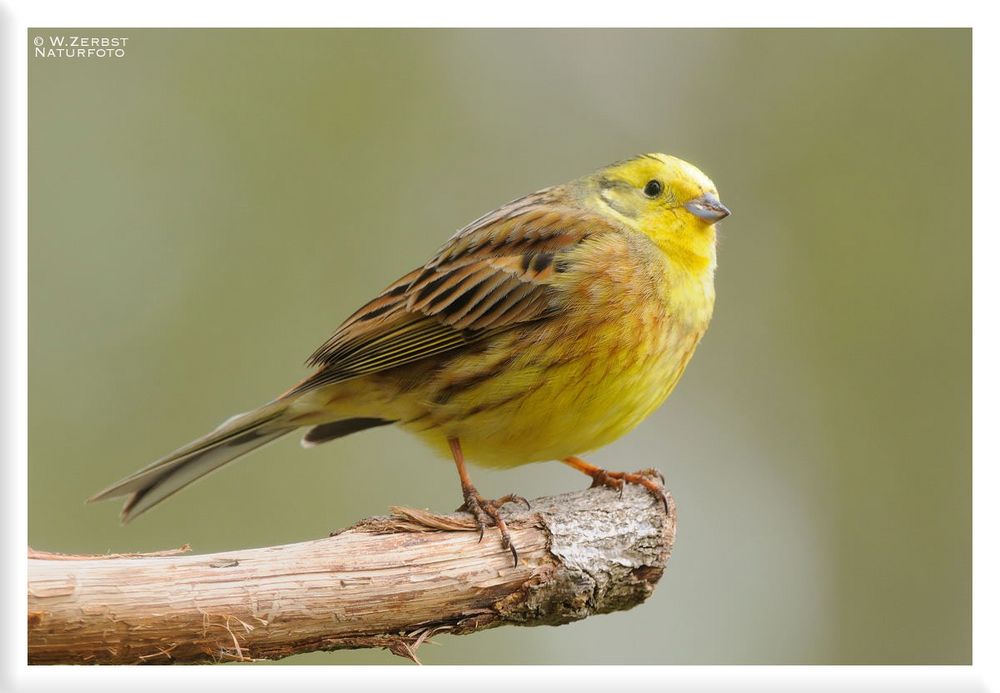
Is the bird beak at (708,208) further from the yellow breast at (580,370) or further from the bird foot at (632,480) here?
the bird foot at (632,480)

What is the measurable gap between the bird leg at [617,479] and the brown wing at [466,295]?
95 cm

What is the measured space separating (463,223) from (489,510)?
12.9 ft

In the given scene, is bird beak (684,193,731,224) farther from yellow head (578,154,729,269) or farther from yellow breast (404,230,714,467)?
yellow breast (404,230,714,467)

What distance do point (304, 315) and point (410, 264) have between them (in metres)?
0.96

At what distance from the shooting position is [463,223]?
804 centimetres

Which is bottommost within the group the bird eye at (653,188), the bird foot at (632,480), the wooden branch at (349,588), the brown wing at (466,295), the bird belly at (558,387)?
the wooden branch at (349,588)

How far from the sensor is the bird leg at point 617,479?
4.90 metres

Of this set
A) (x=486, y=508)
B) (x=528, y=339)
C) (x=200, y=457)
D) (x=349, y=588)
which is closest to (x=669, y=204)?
(x=528, y=339)

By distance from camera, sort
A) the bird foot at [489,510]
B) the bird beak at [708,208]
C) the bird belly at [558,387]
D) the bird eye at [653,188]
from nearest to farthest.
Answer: the bird foot at [489,510] < the bird belly at [558,387] < the bird beak at [708,208] < the bird eye at [653,188]

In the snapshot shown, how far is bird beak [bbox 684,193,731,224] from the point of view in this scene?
502 cm

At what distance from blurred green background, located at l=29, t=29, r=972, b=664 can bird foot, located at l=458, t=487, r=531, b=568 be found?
2092 millimetres

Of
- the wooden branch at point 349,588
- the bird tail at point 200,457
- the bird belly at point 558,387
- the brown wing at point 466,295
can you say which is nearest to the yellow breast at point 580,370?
the bird belly at point 558,387

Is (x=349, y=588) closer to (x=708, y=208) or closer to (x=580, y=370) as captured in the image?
(x=580, y=370)

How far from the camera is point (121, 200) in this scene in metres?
7.61
